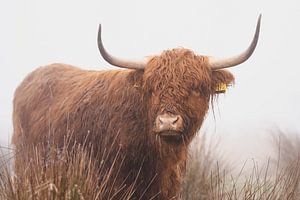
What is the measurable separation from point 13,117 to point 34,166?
3442 mm

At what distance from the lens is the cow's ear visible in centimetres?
591

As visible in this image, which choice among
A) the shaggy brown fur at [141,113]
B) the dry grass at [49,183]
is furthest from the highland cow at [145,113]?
the dry grass at [49,183]

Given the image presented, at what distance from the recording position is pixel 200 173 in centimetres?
880

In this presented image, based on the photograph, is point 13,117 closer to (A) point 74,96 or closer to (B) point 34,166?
(A) point 74,96

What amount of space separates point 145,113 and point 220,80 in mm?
739

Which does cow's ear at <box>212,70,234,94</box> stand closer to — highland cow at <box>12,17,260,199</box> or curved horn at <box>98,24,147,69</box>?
highland cow at <box>12,17,260,199</box>

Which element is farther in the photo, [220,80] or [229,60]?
[220,80]

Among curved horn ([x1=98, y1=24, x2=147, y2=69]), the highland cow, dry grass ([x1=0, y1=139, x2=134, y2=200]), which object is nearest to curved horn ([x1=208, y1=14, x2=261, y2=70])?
the highland cow

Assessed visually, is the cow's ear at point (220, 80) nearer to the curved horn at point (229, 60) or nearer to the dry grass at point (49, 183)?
the curved horn at point (229, 60)

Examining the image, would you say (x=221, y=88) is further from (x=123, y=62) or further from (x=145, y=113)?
(x=123, y=62)

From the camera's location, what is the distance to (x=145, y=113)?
596cm

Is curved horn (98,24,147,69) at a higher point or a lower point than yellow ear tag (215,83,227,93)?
higher

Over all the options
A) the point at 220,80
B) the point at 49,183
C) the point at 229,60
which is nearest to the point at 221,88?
the point at 220,80

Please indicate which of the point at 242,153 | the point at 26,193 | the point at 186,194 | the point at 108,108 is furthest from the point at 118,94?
the point at 242,153
